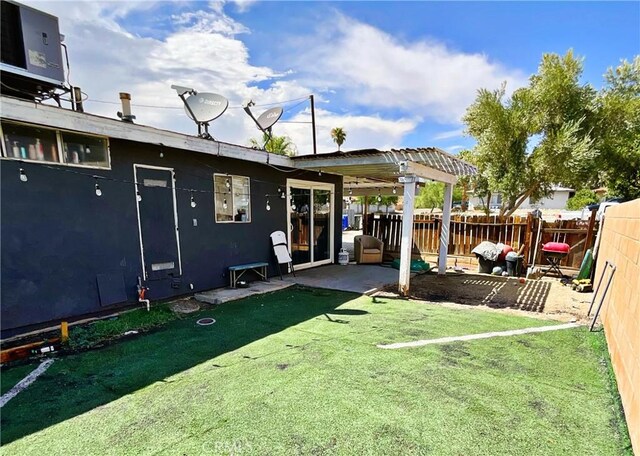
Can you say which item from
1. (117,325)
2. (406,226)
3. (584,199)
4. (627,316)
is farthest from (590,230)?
(584,199)

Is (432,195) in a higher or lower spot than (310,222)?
higher

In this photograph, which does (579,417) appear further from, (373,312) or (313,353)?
(373,312)

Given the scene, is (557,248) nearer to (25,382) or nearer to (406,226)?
(406,226)

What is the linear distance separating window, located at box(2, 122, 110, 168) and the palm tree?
19336mm

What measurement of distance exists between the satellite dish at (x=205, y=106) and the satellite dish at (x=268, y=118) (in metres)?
1.44

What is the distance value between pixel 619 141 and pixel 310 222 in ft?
43.5

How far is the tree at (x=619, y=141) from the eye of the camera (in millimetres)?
11930

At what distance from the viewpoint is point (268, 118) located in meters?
7.27

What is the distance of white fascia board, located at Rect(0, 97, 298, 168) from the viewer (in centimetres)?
338

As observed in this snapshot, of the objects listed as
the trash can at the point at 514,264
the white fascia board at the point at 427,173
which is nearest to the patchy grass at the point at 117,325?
the white fascia board at the point at 427,173

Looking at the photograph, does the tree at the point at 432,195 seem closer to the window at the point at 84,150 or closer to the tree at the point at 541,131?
the tree at the point at 541,131

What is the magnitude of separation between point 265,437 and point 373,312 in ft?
10.3

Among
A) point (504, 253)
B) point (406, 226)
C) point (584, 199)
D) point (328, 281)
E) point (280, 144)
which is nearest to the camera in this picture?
point (406, 226)

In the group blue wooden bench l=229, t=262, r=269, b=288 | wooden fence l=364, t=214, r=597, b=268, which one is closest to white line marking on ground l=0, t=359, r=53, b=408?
blue wooden bench l=229, t=262, r=269, b=288
